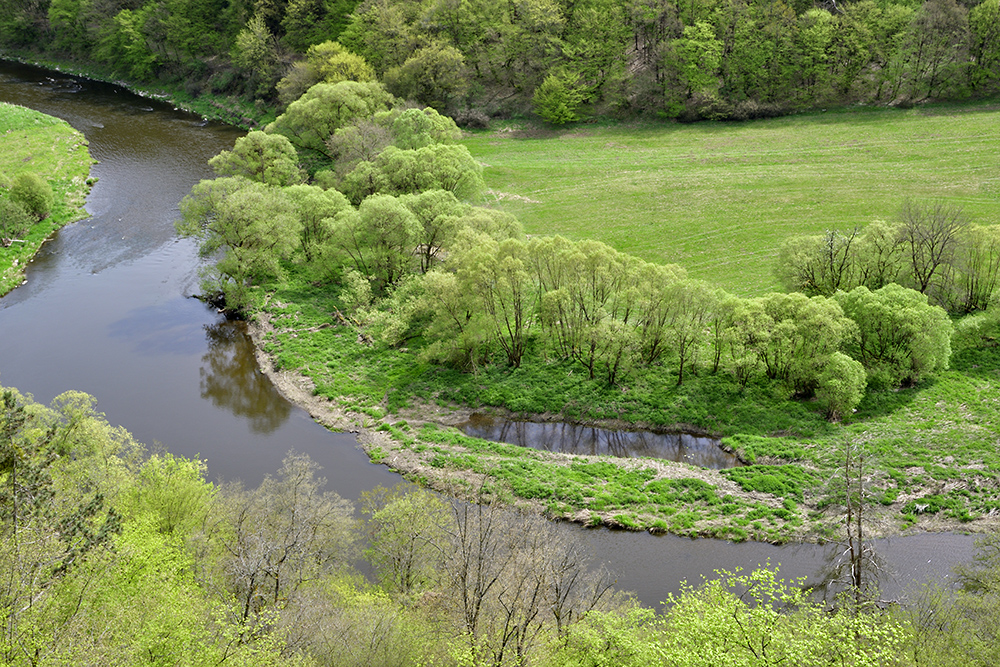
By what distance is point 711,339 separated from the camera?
52375 mm

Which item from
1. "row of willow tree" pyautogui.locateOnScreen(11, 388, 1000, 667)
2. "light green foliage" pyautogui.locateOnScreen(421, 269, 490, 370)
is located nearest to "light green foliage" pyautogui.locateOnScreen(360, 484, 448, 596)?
"row of willow tree" pyautogui.locateOnScreen(11, 388, 1000, 667)

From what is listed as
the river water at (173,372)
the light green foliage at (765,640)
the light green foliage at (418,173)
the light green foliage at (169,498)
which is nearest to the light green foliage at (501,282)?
the river water at (173,372)

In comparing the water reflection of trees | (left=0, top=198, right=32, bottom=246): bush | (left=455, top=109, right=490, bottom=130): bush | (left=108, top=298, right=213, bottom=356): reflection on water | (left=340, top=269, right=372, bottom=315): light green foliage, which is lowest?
the water reflection of trees

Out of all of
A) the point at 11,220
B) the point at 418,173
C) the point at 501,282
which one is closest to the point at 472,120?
the point at 418,173

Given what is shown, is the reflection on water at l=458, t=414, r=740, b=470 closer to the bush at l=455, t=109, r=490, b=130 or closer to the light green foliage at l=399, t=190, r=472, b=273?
the light green foliage at l=399, t=190, r=472, b=273

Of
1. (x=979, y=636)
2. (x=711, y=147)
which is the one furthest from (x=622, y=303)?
(x=711, y=147)

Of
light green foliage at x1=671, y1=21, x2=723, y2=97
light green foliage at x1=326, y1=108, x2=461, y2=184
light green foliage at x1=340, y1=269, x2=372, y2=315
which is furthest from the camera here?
light green foliage at x1=671, y1=21, x2=723, y2=97

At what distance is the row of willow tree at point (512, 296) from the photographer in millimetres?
47625

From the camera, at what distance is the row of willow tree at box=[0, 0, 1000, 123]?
3511 inches

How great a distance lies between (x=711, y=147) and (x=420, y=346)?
171 feet

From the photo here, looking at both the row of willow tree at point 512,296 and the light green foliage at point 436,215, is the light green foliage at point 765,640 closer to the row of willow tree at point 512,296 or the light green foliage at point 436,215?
the row of willow tree at point 512,296

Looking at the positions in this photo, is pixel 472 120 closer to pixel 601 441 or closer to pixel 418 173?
pixel 418 173

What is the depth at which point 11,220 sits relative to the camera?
2803 inches

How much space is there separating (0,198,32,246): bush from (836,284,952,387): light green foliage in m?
77.9
